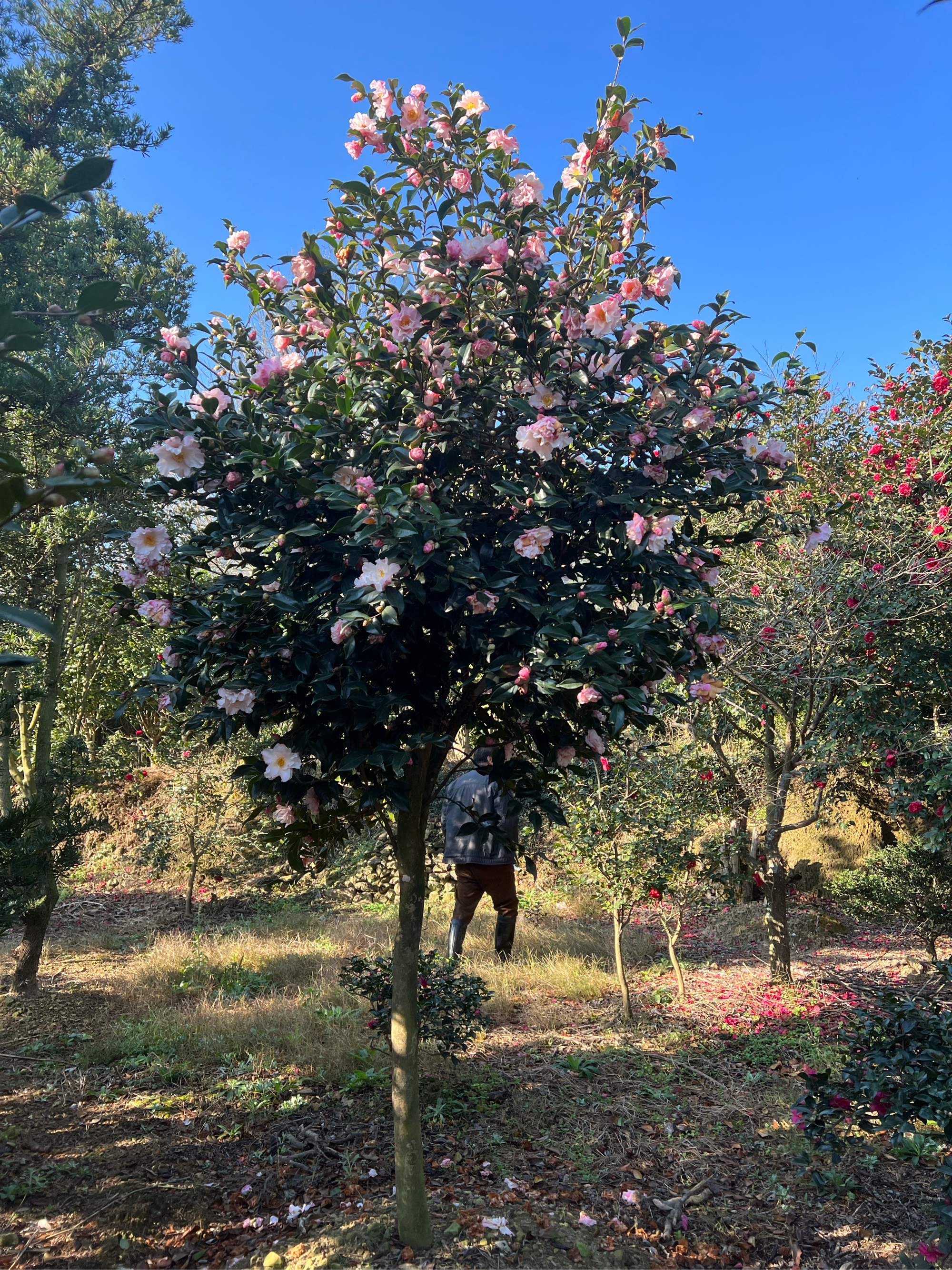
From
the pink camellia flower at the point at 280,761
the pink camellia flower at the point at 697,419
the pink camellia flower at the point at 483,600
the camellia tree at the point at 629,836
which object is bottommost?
the camellia tree at the point at 629,836

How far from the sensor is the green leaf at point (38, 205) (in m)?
1.14

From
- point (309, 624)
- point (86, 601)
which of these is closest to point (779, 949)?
point (309, 624)

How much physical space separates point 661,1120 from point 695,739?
2738 millimetres

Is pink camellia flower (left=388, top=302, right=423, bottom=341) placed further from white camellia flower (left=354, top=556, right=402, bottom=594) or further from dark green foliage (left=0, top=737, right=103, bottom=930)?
dark green foliage (left=0, top=737, right=103, bottom=930)

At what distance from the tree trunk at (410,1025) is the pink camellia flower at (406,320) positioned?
1.49 m

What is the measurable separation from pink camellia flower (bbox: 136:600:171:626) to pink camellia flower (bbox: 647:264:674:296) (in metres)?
1.92

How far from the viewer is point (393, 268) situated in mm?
2889

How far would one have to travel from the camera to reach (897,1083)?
259cm

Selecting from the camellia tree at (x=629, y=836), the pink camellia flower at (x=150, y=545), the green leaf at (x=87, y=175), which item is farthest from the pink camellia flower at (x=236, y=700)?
the camellia tree at (x=629, y=836)

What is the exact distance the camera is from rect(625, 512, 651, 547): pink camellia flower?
2299 mm

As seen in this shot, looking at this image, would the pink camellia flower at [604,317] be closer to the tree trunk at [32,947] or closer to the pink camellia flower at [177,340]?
the pink camellia flower at [177,340]

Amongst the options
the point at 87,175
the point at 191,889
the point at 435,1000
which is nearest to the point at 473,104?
the point at 87,175

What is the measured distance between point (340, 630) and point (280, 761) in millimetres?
510

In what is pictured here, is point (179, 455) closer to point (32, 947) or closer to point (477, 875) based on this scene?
point (477, 875)
